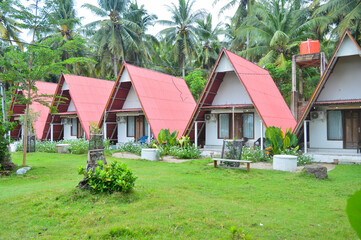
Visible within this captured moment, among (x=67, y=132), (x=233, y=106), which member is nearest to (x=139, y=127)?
(x=67, y=132)

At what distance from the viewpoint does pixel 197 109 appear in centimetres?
1725

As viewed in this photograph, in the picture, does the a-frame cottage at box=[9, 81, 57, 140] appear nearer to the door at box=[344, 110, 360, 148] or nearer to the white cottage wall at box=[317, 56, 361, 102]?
the white cottage wall at box=[317, 56, 361, 102]

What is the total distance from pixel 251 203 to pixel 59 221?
396 centimetres

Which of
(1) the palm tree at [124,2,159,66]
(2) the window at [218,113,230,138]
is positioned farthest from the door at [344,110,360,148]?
(1) the palm tree at [124,2,159,66]

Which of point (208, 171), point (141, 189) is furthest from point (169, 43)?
point (141, 189)

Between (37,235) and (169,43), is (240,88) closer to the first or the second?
(37,235)

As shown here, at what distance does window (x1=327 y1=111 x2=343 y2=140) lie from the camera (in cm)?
1594

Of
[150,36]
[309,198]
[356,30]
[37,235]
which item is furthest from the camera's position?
[150,36]

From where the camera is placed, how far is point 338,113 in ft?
52.5

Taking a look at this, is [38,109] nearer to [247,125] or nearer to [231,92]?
[231,92]

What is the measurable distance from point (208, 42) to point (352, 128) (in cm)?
2704

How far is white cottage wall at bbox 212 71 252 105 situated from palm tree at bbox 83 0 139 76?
59.6 ft

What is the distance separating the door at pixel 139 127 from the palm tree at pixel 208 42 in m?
19.3

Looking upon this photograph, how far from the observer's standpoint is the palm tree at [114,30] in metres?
34.1
